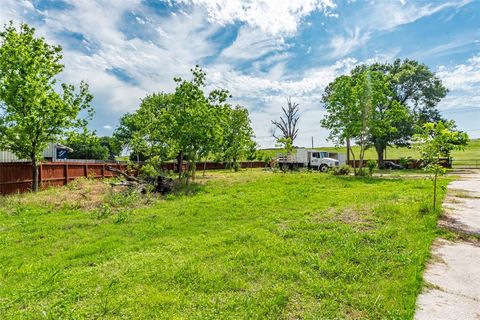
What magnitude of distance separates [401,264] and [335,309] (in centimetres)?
163

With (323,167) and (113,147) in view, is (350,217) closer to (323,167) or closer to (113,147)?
(323,167)

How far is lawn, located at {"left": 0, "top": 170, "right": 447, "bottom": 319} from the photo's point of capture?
2.94 m

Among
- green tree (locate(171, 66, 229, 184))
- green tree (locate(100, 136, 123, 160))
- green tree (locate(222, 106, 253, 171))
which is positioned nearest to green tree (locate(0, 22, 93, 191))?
green tree (locate(171, 66, 229, 184))

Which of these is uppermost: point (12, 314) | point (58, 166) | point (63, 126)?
point (63, 126)

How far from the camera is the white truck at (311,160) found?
26.1m

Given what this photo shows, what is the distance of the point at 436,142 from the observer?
22.3ft

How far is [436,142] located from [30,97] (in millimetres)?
14040

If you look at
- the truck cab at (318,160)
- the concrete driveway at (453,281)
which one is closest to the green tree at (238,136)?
the truck cab at (318,160)

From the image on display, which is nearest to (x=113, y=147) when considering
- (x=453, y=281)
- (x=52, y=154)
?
(x=52, y=154)

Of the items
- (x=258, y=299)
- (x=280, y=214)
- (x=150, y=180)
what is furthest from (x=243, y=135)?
(x=258, y=299)

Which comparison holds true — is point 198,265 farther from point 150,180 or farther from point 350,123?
point 350,123

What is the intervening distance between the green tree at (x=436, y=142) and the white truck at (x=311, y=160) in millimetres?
18843

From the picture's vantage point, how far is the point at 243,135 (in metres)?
28.1

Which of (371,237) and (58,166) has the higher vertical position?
(58,166)
